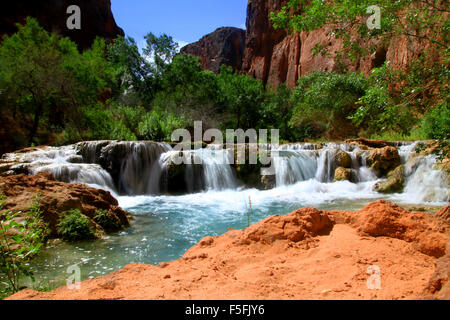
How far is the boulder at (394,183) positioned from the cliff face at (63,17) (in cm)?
3611

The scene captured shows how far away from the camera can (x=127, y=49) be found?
2395 centimetres

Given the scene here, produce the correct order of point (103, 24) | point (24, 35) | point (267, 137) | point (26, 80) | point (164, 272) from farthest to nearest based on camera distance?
point (103, 24) < point (267, 137) < point (24, 35) < point (26, 80) < point (164, 272)

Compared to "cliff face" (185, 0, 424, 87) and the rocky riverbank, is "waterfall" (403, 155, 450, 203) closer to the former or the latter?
the rocky riverbank

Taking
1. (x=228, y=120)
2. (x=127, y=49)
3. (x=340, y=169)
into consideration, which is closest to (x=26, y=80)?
(x=127, y=49)

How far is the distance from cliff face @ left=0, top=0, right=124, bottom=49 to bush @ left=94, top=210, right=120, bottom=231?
32028 millimetres

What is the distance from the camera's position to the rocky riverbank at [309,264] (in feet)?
5.13

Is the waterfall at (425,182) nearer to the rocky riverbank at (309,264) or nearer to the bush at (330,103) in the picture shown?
the rocky riverbank at (309,264)

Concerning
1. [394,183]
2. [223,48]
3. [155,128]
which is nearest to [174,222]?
[394,183]

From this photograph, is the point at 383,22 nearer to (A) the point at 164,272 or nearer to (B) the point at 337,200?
(A) the point at 164,272

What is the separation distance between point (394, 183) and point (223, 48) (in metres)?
54.7

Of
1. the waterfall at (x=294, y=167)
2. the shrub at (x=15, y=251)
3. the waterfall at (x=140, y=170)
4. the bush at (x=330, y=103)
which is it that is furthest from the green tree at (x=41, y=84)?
the bush at (x=330, y=103)

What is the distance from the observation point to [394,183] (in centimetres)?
955
